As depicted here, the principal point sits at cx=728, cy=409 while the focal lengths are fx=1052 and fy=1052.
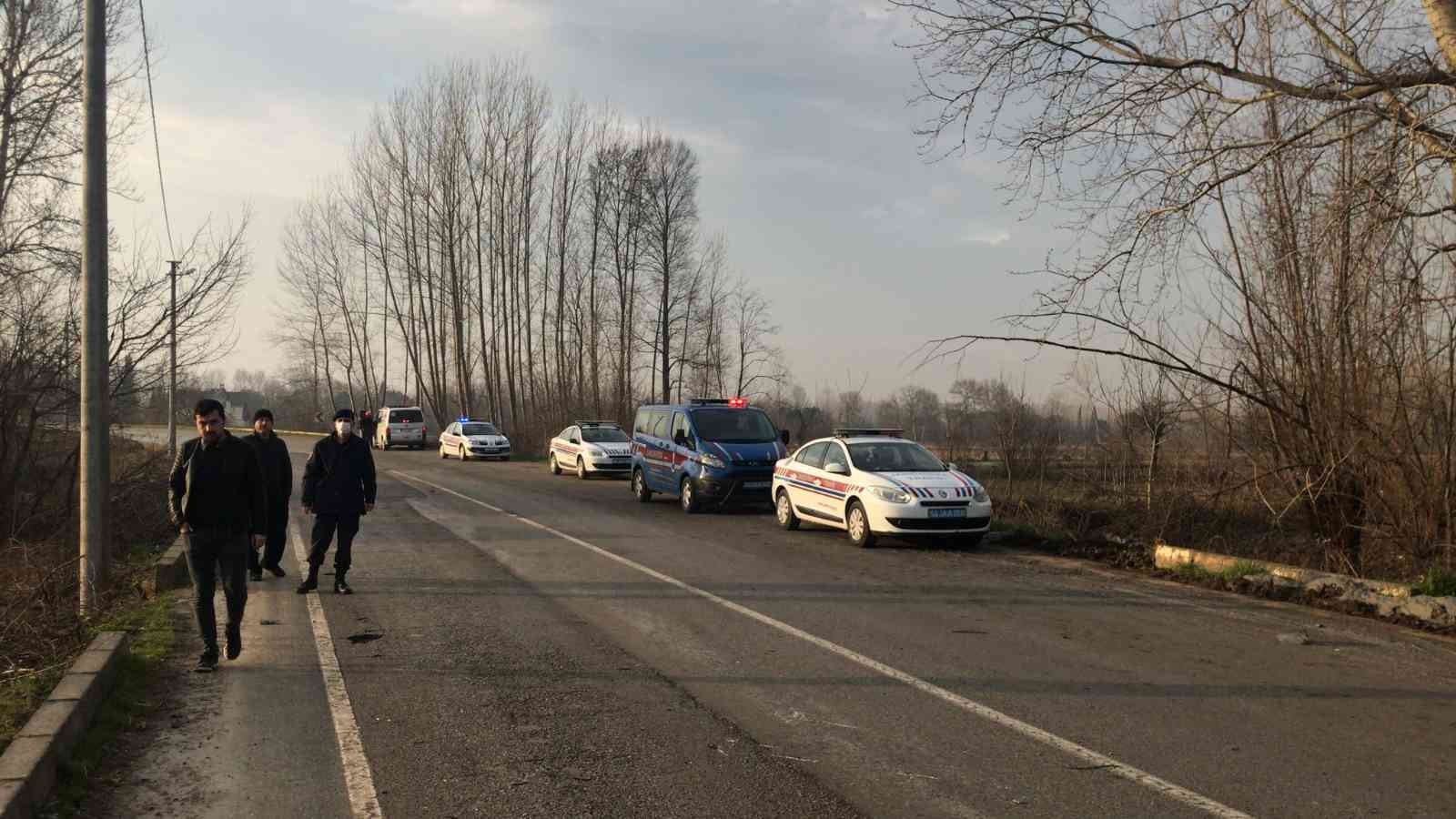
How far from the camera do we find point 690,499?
19.9 meters

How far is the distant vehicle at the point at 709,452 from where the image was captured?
19453 mm

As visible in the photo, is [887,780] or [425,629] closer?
[887,780]

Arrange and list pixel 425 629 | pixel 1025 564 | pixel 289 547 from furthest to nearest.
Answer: pixel 289 547
pixel 1025 564
pixel 425 629

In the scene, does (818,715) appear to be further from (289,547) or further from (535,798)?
(289,547)

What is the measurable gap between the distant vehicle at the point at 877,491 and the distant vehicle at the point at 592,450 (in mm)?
12811

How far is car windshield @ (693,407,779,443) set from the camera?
2020 cm

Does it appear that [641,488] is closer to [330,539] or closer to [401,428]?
[330,539]

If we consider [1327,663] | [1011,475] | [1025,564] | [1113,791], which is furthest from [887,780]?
[1011,475]

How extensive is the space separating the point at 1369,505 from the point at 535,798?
1029cm

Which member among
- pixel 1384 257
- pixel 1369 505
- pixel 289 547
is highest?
pixel 1384 257

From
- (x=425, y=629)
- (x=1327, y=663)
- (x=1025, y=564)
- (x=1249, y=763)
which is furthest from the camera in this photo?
(x=1025, y=564)

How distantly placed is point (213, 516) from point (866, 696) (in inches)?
184

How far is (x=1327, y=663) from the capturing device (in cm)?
762

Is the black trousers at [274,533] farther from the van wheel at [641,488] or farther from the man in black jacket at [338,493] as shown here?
the van wheel at [641,488]
